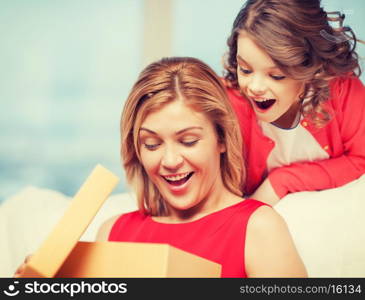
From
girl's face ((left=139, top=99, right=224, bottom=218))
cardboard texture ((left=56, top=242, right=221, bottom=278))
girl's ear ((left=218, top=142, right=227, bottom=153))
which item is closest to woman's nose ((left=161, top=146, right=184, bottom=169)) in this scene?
girl's face ((left=139, top=99, right=224, bottom=218))

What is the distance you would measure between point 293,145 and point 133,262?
→ 44 centimetres

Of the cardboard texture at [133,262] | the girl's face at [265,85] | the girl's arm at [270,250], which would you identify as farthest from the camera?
the girl's face at [265,85]

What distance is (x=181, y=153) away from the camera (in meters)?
1.17

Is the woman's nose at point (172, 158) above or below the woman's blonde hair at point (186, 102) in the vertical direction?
→ below

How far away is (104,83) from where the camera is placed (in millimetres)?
1386

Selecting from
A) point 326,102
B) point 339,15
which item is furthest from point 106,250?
point 339,15

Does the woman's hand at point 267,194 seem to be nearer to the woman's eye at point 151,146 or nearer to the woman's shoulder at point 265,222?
the woman's shoulder at point 265,222

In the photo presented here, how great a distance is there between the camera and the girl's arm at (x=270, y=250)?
110cm

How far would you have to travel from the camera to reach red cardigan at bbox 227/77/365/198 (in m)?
1.22

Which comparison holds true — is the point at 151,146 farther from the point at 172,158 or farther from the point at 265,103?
the point at 265,103

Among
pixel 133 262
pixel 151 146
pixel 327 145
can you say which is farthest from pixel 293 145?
pixel 133 262

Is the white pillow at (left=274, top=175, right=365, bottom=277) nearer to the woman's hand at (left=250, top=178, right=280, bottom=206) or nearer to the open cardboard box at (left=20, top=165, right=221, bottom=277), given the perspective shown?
the woman's hand at (left=250, top=178, right=280, bottom=206)

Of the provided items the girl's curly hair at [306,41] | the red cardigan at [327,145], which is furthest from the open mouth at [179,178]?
the girl's curly hair at [306,41]

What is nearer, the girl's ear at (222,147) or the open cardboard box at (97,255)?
the open cardboard box at (97,255)
